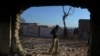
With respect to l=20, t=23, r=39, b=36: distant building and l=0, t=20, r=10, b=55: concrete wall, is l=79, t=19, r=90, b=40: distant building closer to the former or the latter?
l=20, t=23, r=39, b=36: distant building

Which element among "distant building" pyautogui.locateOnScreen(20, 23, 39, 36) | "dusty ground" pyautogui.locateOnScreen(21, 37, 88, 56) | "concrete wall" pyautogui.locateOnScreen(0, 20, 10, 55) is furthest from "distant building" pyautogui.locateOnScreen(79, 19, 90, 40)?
"concrete wall" pyautogui.locateOnScreen(0, 20, 10, 55)

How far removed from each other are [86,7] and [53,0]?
171 cm

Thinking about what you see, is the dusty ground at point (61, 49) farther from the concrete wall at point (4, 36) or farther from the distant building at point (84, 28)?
the distant building at point (84, 28)

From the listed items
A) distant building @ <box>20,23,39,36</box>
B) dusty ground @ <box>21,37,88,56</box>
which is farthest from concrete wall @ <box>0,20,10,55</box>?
distant building @ <box>20,23,39,36</box>

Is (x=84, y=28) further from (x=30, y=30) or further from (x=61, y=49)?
(x=61, y=49)

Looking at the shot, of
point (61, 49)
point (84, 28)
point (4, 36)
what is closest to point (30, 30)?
point (84, 28)

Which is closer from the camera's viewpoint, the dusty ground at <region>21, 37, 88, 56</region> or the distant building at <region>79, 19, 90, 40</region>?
the dusty ground at <region>21, 37, 88, 56</region>

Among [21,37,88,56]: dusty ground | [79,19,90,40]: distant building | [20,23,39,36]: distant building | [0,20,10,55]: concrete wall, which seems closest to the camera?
[0,20,10,55]: concrete wall

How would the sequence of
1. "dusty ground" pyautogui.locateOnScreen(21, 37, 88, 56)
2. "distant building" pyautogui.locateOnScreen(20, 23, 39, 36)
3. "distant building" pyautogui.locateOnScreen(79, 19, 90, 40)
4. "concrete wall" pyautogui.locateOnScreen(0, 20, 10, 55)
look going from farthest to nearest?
"distant building" pyautogui.locateOnScreen(20, 23, 39, 36)
"distant building" pyautogui.locateOnScreen(79, 19, 90, 40)
"dusty ground" pyautogui.locateOnScreen(21, 37, 88, 56)
"concrete wall" pyautogui.locateOnScreen(0, 20, 10, 55)

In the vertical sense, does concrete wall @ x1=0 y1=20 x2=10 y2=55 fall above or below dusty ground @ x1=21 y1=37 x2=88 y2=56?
above

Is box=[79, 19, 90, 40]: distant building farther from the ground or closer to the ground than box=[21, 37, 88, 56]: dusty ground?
farther from the ground

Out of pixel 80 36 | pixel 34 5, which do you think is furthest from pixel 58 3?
pixel 80 36

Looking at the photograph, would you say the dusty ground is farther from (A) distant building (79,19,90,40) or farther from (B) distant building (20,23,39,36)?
(B) distant building (20,23,39,36)

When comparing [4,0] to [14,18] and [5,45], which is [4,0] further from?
[5,45]
